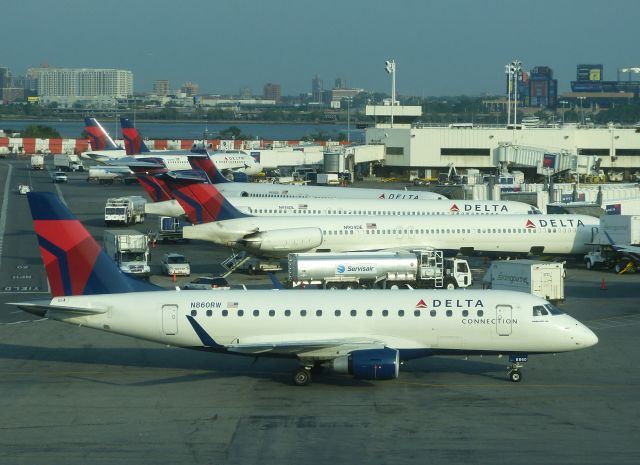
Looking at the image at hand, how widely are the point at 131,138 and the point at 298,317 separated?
10597cm

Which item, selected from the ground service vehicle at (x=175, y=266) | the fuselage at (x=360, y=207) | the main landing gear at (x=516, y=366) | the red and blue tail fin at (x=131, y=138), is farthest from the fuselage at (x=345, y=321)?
the red and blue tail fin at (x=131, y=138)

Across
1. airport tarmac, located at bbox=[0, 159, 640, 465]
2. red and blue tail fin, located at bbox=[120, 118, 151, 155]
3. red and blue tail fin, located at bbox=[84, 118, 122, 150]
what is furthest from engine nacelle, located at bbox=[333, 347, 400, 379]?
red and blue tail fin, located at bbox=[84, 118, 122, 150]

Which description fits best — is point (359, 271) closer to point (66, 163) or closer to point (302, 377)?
point (302, 377)

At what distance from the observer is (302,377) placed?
39.6 meters

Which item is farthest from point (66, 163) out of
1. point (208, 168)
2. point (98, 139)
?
point (208, 168)

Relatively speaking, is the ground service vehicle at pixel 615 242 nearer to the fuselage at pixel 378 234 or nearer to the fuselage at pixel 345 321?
the fuselage at pixel 378 234

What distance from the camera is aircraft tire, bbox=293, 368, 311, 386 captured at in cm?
3956

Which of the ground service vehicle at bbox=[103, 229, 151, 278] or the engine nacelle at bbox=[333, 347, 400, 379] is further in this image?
the ground service vehicle at bbox=[103, 229, 151, 278]

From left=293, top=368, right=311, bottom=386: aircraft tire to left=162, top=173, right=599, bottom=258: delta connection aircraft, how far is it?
2906 centimetres

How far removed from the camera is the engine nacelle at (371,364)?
37.7 meters

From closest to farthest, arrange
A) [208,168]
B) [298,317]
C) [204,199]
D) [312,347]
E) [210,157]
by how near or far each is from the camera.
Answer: [312,347] < [298,317] < [204,199] < [208,168] < [210,157]

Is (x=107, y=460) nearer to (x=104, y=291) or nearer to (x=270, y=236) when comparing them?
(x=104, y=291)

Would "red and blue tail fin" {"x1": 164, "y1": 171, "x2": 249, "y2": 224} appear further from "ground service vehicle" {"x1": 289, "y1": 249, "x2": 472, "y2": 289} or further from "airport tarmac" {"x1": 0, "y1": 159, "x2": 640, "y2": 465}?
"airport tarmac" {"x1": 0, "y1": 159, "x2": 640, "y2": 465}

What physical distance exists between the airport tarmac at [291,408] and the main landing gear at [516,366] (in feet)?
1.23
